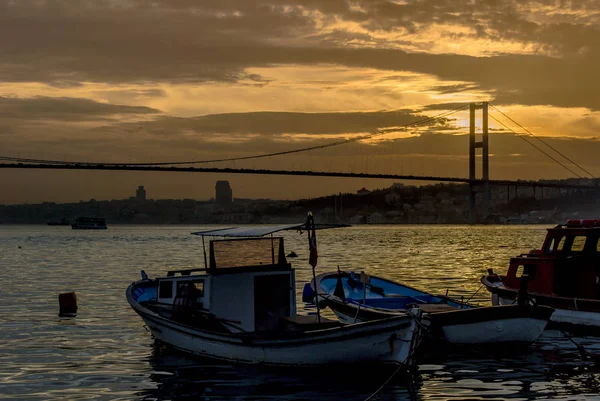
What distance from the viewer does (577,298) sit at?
70.9 feet

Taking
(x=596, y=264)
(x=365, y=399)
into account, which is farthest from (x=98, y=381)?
(x=596, y=264)

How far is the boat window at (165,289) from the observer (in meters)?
19.4

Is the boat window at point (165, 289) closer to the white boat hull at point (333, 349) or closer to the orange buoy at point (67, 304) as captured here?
the white boat hull at point (333, 349)

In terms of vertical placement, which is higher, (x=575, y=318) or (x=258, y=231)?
(x=258, y=231)

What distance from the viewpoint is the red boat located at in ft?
69.9

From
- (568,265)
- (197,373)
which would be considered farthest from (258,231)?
(568,265)

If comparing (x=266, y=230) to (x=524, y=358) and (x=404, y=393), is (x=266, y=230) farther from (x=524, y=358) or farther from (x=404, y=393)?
(x=524, y=358)

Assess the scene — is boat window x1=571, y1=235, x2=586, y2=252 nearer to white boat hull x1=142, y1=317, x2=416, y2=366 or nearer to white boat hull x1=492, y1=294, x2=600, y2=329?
white boat hull x1=492, y1=294, x2=600, y2=329

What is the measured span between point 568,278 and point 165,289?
428 inches

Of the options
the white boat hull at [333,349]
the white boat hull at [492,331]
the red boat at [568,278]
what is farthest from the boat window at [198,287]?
the red boat at [568,278]

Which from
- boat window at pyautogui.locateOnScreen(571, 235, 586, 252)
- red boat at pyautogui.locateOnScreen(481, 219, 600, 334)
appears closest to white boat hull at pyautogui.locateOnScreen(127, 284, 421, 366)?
red boat at pyautogui.locateOnScreen(481, 219, 600, 334)

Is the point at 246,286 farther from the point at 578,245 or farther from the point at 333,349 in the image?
the point at 578,245

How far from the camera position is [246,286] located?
17906 mm

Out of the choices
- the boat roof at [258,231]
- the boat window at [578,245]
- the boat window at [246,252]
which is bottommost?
the boat window at [578,245]
